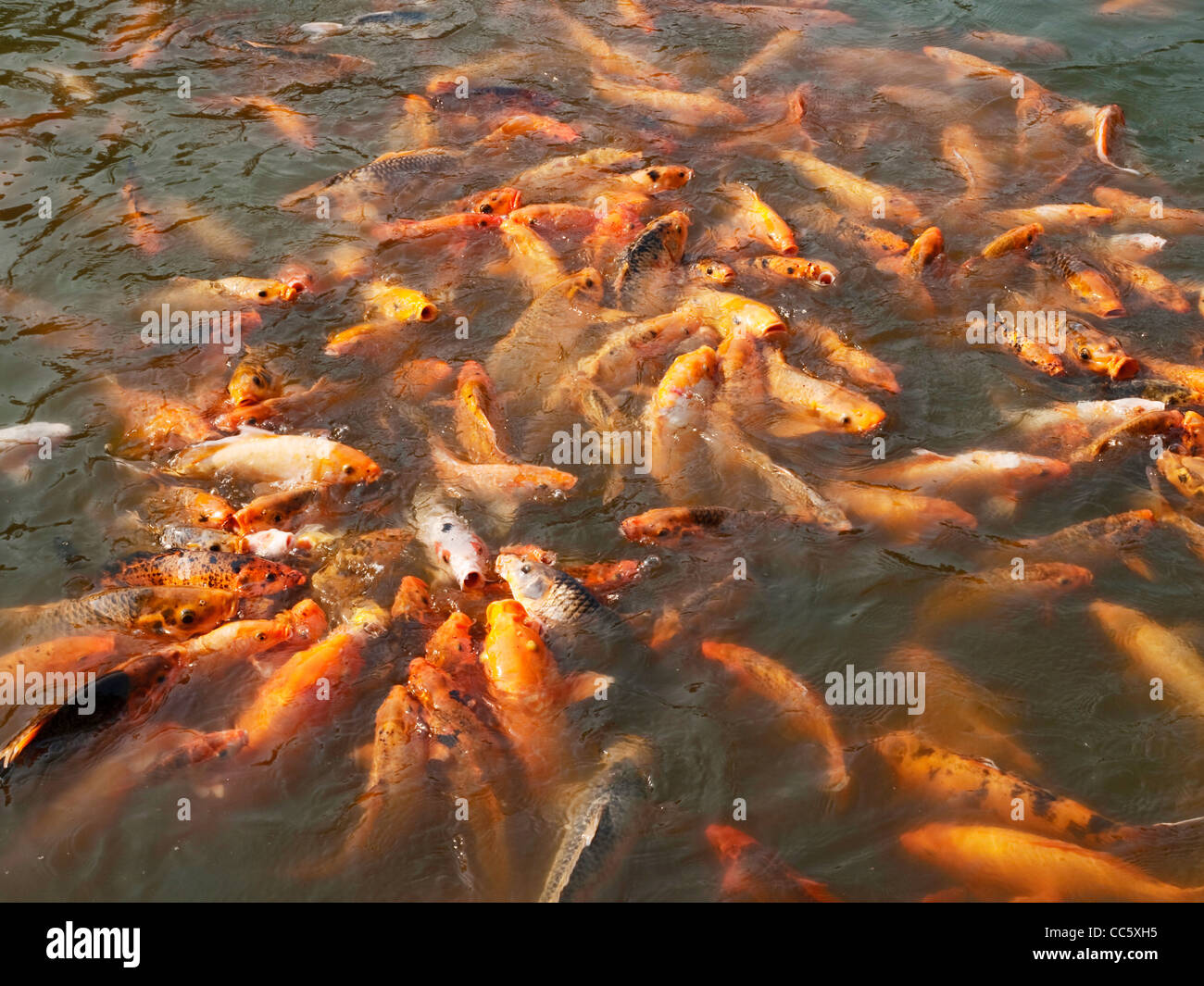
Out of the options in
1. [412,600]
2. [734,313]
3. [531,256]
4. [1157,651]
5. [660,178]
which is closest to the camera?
[1157,651]

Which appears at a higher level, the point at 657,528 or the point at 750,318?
the point at 750,318

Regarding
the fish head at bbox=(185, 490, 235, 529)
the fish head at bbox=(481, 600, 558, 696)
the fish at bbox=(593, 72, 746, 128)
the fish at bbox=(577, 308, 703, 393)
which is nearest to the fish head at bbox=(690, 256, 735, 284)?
the fish at bbox=(577, 308, 703, 393)

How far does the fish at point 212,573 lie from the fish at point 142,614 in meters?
0.12

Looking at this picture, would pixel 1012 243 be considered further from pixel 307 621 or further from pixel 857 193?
pixel 307 621

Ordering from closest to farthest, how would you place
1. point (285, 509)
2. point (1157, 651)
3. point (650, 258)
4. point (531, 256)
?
point (1157, 651)
point (285, 509)
point (650, 258)
point (531, 256)

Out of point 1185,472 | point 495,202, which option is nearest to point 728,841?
point 1185,472

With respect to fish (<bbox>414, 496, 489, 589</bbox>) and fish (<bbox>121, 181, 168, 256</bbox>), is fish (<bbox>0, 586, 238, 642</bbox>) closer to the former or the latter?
fish (<bbox>414, 496, 489, 589</bbox>)

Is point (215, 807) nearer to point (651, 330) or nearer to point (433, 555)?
point (433, 555)

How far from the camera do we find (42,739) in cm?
532

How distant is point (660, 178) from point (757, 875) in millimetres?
7077

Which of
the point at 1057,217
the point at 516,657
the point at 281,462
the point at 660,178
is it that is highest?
the point at 1057,217

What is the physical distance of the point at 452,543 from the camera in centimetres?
661

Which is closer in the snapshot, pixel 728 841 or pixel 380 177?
pixel 728 841

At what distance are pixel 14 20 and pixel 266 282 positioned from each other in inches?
298
